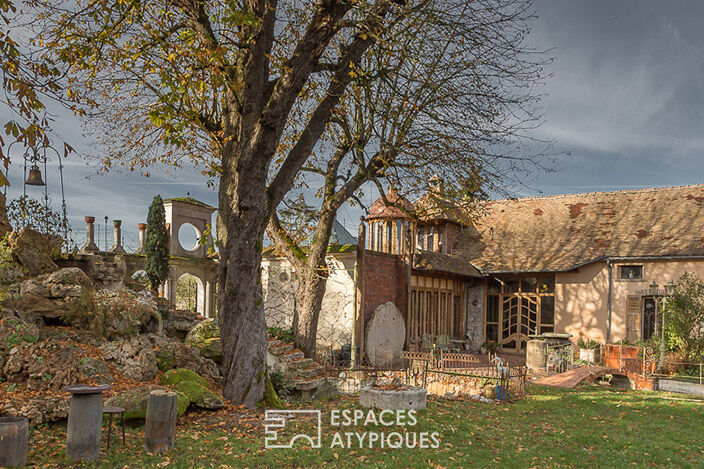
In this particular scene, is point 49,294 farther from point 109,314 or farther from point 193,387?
point 193,387

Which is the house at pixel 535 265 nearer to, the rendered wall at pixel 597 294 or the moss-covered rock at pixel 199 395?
the rendered wall at pixel 597 294

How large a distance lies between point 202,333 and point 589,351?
14.6m

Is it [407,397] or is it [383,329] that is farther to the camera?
[383,329]

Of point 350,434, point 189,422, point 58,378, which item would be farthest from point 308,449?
point 58,378

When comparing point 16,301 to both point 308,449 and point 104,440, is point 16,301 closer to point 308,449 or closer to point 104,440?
point 104,440

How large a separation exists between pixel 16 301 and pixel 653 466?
Result: 11458 mm

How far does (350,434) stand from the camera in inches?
320

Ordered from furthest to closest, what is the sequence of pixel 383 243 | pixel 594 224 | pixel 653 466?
pixel 594 224 → pixel 383 243 → pixel 653 466

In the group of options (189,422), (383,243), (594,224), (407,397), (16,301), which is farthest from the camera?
(594,224)

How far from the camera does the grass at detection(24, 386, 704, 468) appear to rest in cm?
695

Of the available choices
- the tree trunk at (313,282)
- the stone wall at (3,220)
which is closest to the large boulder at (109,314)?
the stone wall at (3,220)

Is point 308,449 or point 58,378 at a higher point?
point 58,378

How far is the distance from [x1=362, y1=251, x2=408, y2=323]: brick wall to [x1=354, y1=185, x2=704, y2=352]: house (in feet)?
0.12

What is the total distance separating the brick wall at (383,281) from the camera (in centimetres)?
1777
